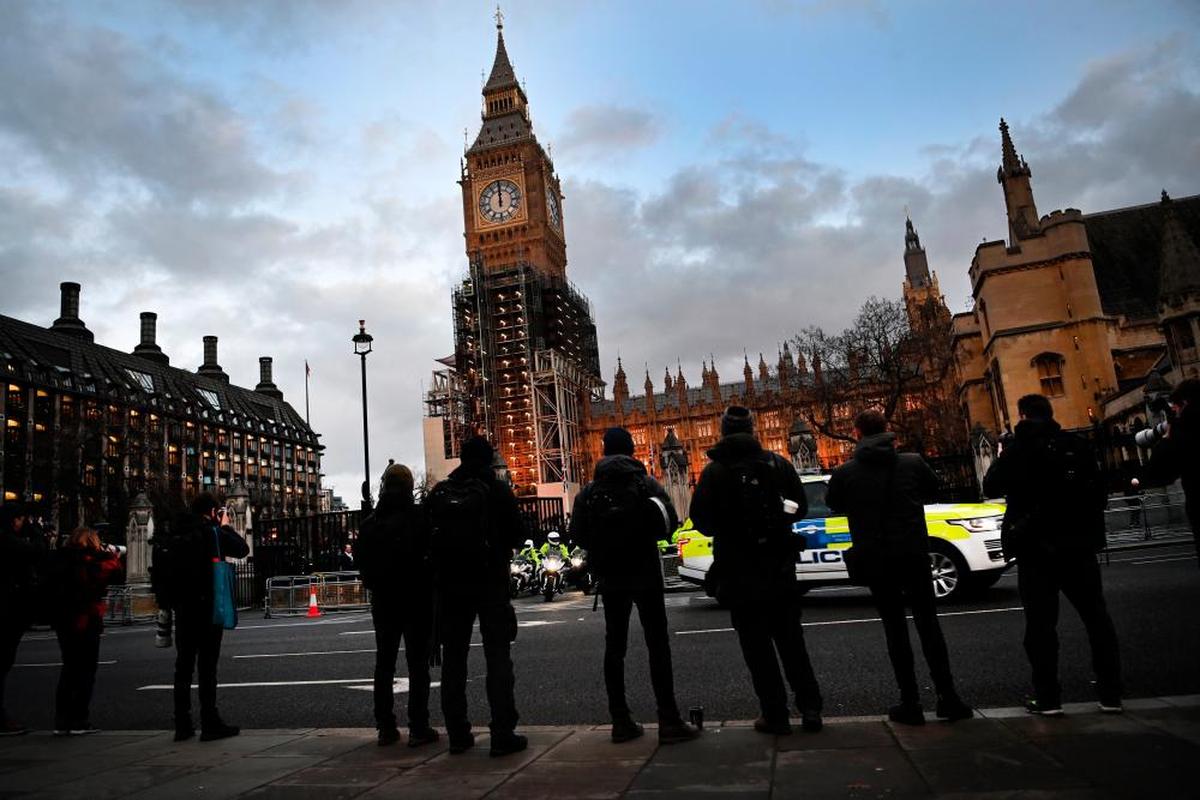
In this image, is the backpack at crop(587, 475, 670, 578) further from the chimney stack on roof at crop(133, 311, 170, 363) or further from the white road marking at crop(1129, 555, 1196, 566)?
the chimney stack on roof at crop(133, 311, 170, 363)

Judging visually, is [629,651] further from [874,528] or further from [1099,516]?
[1099,516]

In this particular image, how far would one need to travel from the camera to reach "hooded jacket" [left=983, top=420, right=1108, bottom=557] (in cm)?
487

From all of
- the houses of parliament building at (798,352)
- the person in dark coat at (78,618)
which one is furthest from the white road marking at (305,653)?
the houses of parliament building at (798,352)

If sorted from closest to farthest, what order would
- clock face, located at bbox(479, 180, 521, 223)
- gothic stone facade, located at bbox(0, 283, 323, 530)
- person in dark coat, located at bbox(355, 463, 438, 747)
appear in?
person in dark coat, located at bbox(355, 463, 438, 747)
gothic stone facade, located at bbox(0, 283, 323, 530)
clock face, located at bbox(479, 180, 521, 223)

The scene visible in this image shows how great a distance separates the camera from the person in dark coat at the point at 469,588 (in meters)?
5.06

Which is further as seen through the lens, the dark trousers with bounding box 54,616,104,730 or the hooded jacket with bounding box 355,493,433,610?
the dark trousers with bounding box 54,616,104,730

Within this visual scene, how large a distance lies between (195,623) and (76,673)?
1.74 metres

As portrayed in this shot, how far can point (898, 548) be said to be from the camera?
5.03 metres

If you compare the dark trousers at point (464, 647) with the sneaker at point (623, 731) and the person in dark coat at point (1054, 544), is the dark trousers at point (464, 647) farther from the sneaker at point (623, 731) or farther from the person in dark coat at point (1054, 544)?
the person in dark coat at point (1054, 544)

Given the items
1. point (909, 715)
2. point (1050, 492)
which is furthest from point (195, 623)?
point (1050, 492)

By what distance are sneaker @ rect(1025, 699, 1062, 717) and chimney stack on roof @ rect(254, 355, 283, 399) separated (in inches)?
5402

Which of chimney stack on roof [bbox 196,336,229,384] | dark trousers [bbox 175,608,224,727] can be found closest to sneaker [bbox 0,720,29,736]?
dark trousers [bbox 175,608,224,727]

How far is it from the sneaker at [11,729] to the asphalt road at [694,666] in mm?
661

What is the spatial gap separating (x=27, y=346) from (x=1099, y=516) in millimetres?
92490
